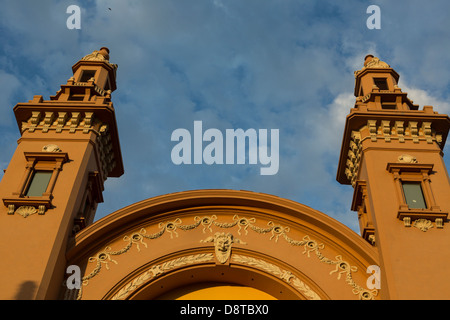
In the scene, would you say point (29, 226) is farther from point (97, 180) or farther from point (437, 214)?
point (437, 214)

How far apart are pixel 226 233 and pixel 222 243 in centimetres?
56

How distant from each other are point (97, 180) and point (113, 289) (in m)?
5.39

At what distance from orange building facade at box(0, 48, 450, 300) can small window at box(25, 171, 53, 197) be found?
5 cm

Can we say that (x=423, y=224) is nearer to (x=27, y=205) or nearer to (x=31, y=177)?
(x=27, y=205)

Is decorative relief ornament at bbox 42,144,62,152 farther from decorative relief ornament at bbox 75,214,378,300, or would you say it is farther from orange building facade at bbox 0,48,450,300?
decorative relief ornament at bbox 75,214,378,300

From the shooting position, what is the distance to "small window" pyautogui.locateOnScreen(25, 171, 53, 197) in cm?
1789

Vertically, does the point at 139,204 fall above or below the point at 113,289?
above

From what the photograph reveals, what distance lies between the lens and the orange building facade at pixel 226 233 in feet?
51.9

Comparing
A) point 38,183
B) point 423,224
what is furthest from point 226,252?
point 38,183

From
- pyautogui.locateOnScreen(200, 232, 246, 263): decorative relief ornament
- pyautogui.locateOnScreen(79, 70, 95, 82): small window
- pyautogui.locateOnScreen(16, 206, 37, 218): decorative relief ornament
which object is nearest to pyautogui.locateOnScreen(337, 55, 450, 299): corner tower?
pyautogui.locateOnScreen(200, 232, 246, 263): decorative relief ornament

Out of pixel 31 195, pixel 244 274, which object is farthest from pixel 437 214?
pixel 31 195

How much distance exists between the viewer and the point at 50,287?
15375 millimetres

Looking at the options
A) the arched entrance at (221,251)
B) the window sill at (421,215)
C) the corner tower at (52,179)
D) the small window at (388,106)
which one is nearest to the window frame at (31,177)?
the corner tower at (52,179)
